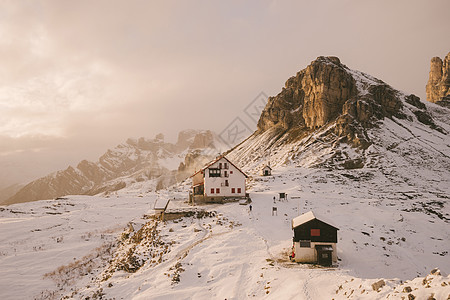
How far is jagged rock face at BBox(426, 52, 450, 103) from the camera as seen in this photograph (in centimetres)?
17823

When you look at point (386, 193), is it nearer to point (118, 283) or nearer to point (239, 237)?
point (239, 237)

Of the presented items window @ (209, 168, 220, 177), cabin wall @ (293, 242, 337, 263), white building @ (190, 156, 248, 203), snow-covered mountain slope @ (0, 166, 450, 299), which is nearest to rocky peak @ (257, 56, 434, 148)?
snow-covered mountain slope @ (0, 166, 450, 299)

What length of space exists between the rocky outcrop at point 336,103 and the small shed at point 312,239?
73675mm

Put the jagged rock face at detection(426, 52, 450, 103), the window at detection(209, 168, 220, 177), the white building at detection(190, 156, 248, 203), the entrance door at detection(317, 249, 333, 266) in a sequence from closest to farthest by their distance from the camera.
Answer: the entrance door at detection(317, 249, 333, 266), the white building at detection(190, 156, 248, 203), the window at detection(209, 168, 220, 177), the jagged rock face at detection(426, 52, 450, 103)

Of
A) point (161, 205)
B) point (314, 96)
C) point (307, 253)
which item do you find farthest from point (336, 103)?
point (307, 253)

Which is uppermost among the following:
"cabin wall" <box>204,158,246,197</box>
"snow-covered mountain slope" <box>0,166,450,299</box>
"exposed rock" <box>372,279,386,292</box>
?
"cabin wall" <box>204,158,246,197</box>

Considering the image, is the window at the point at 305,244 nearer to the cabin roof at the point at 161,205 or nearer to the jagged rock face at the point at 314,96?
the cabin roof at the point at 161,205

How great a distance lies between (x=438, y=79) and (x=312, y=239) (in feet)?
790

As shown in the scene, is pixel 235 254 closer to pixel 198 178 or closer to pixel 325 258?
pixel 325 258

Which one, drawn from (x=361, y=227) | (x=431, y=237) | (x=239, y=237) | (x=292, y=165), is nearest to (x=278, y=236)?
(x=239, y=237)

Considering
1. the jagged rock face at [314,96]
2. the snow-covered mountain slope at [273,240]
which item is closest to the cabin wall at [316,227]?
the snow-covered mountain slope at [273,240]

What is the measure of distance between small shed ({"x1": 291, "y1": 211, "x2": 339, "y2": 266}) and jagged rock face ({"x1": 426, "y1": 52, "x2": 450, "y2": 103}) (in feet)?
711

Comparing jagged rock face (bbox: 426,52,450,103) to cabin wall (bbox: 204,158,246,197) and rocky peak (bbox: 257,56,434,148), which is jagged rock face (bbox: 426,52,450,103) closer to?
rocky peak (bbox: 257,56,434,148)

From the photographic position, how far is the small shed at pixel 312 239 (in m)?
23.4
